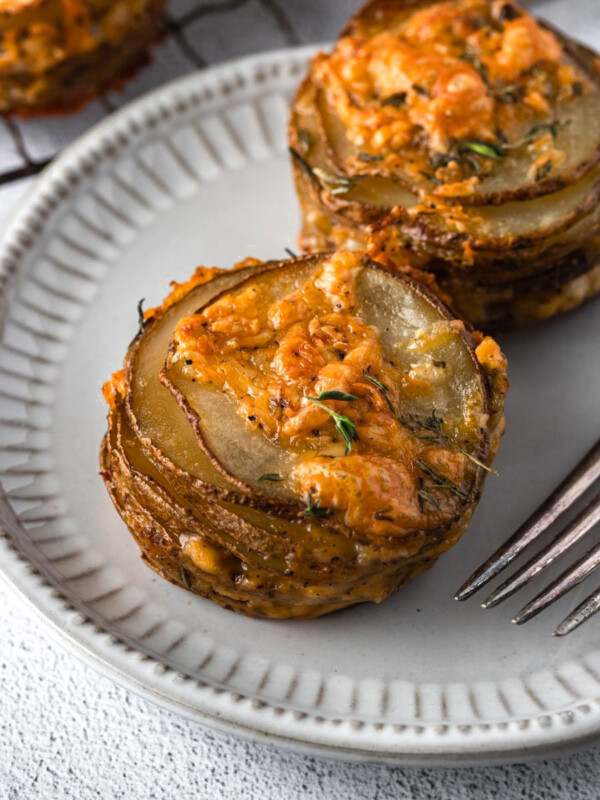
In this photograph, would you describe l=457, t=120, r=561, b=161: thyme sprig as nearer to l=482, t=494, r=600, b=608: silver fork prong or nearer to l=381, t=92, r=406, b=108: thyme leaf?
l=381, t=92, r=406, b=108: thyme leaf

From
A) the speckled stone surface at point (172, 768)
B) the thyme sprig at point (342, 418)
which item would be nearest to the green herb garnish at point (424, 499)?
the thyme sprig at point (342, 418)

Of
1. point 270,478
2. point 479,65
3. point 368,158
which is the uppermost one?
point 479,65

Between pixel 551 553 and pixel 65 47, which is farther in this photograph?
pixel 65 47

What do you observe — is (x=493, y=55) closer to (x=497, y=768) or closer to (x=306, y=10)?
(x=306, y=10)

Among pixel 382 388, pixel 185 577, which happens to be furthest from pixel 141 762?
pixel 382 388

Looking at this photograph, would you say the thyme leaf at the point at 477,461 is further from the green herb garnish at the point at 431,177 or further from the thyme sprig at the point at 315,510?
the green herb garnish at the point at 431,177

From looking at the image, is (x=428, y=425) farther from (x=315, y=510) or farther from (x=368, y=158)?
(x=368, y=158)
